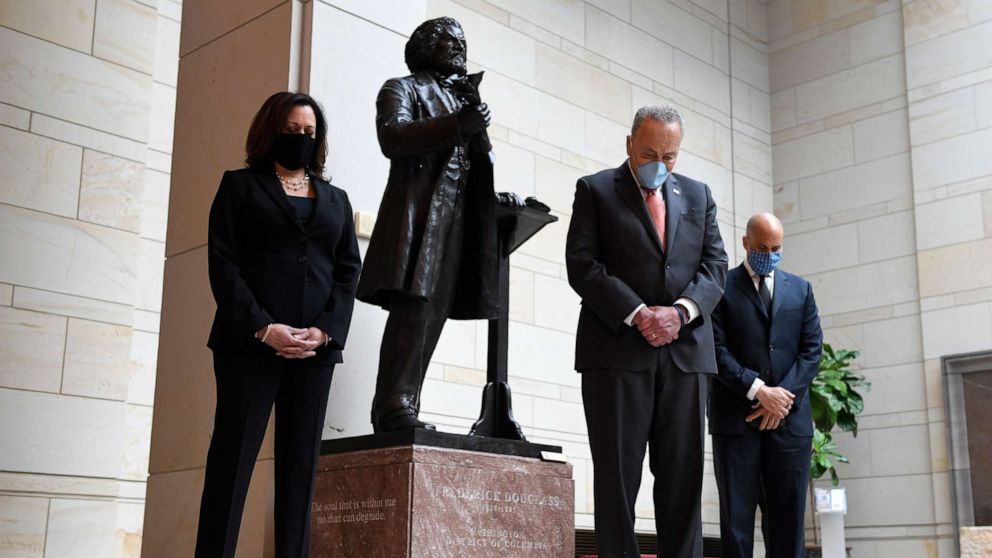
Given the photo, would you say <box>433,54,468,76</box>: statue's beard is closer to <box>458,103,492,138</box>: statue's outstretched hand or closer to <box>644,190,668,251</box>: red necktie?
<box>458,103,492,138</box>: statue's outstretched hand

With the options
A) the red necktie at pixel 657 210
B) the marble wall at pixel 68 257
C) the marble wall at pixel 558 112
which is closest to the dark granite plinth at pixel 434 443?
the red necktie at pixel 657 210

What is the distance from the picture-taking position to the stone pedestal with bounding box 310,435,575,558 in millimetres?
4246

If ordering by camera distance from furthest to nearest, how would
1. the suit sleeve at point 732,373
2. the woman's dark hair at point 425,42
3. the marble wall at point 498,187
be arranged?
1. the marble wall at point 498,187
2. the suit sleeve at point 732,373
3. the woman's dark hair at point 425,42

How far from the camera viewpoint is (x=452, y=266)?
16.0ft

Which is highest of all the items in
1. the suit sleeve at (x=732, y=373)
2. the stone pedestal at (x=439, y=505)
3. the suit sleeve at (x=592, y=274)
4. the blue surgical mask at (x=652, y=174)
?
the blue surgical mask at (x=652, y=174)

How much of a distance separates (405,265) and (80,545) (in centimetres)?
264

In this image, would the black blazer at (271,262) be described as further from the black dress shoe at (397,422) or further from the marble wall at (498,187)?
the marble wall at (498,187)

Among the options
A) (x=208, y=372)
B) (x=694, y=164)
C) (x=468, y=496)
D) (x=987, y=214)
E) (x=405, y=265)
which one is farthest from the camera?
(x=694, y=164)

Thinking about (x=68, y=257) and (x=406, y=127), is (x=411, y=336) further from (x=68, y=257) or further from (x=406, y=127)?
(x=68, y=257)

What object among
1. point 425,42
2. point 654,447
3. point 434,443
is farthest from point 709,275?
point 425,42

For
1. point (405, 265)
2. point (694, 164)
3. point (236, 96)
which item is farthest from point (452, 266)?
point (694, 164)

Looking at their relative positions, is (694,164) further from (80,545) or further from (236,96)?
(80,545)

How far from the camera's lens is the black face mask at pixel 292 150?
163 inches

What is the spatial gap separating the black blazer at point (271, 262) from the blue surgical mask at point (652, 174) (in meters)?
1.18
